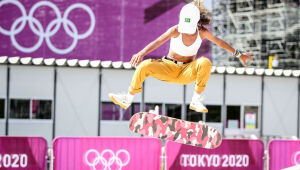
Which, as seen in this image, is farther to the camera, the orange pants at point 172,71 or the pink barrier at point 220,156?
the pink barrier at point 220,156

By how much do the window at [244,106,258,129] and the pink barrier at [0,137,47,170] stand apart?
33.0 ft

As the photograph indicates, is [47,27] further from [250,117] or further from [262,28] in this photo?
[262,28]

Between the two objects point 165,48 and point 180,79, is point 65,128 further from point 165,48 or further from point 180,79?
point 180,79

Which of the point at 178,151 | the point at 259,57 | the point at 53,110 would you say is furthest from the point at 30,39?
the point at 178,151

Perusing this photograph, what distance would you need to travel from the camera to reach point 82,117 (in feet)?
46.3

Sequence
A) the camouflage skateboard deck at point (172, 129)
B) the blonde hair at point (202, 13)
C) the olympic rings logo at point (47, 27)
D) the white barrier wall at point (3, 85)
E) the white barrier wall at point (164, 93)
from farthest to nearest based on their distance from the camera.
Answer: the olympic rings logo at point (47, 27) → the white barrier wall at point (164, 93) → the white barrier wall at point (3, 85) → the camouflage skateboard deck at point (172, 129) → the blonde hair at point (202, 13)

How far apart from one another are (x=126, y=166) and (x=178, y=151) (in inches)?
40.8

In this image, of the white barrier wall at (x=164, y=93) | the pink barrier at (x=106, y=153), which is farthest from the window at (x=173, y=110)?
the pink barrier at (x=106, y=153)

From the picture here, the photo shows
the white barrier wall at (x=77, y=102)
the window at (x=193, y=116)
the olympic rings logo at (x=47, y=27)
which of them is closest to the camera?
→ the white barrier wall at (x=77, y=102)

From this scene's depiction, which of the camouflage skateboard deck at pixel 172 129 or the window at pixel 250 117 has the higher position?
the camouflage skateboard deck at pixel 172 129

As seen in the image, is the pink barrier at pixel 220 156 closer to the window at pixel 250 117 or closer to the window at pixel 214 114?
the window at pixel 214 114

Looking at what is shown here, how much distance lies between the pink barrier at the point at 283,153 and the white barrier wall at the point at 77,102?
752 cm

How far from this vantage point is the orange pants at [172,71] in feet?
10.8

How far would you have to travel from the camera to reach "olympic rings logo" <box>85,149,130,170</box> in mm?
7357
